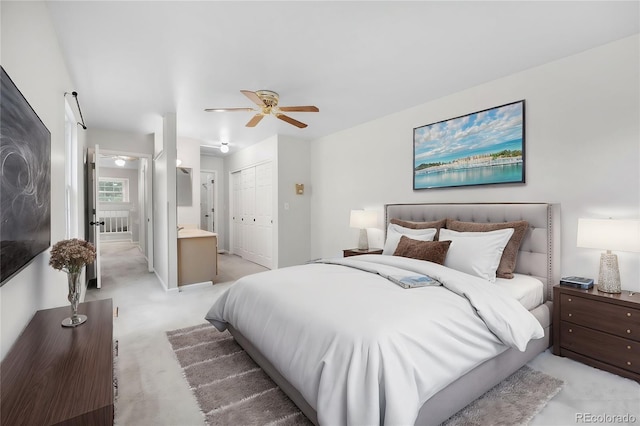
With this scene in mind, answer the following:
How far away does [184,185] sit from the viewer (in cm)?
575

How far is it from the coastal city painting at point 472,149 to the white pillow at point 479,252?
0.68 metres

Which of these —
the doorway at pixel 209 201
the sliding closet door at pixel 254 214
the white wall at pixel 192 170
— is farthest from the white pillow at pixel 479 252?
the doorway at pixel 209 201

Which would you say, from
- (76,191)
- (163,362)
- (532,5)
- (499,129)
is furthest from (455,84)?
(76,191)

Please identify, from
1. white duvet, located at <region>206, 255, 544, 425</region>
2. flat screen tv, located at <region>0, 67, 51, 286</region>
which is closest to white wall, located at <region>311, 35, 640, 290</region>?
white duvet, located at <region>206, 255, 544, 425</region>

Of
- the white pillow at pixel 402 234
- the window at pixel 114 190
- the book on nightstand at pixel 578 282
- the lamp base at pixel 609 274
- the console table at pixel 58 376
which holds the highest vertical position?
the window at pixel 114 190

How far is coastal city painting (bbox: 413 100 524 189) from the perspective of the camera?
2.89 meters

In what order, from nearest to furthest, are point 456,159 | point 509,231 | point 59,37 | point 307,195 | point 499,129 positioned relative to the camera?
point 59,37, point 509,231, point 499,129, point 456,159, point 307,195

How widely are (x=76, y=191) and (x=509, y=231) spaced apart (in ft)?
14.7

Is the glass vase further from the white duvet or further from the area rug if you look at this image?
the white duvet

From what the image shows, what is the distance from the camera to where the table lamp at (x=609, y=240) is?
6.73 feet

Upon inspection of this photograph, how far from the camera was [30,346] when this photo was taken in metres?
1.30

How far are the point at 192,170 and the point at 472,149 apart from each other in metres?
4.70

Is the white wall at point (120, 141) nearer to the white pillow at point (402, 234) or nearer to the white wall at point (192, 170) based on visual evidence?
the white wall at point (192, 170)

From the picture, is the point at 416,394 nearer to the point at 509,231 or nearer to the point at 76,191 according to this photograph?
the point at 509,231
